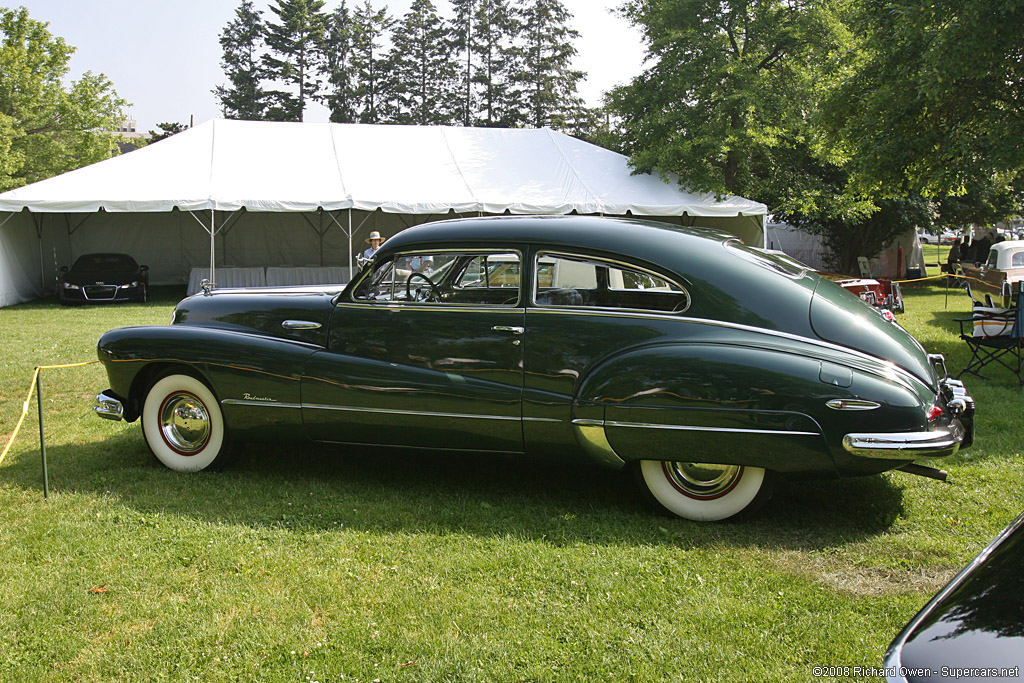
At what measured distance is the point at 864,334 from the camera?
168 inches

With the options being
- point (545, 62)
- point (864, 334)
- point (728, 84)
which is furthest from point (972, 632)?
point (545, 62)

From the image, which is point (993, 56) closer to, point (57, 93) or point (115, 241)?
point (115, 241)

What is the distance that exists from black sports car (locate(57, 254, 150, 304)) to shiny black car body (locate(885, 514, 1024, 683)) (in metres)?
19.8

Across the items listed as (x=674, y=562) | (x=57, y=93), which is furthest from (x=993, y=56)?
(x=57, y=93)

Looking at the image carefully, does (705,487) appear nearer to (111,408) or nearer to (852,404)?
(852,404)

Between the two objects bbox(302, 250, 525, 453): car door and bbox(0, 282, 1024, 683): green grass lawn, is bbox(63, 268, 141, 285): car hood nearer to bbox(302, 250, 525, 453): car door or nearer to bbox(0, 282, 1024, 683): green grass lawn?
bbox(0, 282, 1024, 683): green grass lawn

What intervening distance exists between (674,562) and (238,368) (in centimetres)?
301

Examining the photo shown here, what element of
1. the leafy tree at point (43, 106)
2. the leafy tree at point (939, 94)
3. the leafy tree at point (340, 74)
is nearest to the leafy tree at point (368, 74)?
the leafy tree at point (340, 74)

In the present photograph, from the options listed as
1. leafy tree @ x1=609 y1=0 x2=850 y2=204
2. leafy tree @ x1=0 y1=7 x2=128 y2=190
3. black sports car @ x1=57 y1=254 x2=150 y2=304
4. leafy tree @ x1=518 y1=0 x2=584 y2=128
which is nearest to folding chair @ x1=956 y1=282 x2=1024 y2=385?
leafy tree @ x1=609 y1=0 x2=850 y2=204

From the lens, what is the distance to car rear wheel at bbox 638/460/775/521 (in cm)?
438

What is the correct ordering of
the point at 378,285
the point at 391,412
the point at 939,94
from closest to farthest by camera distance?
the point at 391,412, the point at 378,285, the point at 939,94

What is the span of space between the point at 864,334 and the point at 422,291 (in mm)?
2583

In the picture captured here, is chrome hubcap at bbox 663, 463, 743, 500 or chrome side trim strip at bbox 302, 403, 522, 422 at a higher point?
chrome side trim strip at bbox 302, 403, 522, 422

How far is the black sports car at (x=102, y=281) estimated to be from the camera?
18391mm
